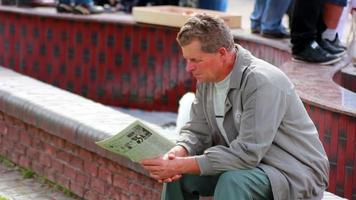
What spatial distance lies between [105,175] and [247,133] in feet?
5.08

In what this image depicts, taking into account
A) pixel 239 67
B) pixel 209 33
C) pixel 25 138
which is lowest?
pixel 25 138

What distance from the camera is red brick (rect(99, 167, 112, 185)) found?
16.6ft

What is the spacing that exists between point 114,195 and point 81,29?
3.06 meters

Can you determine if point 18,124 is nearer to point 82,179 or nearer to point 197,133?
point 82,179

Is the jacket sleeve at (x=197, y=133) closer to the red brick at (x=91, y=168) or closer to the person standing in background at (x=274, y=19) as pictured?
the red brick at (x=91, y=168)

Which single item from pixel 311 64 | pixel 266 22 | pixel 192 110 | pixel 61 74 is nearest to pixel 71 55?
pixel 61 74

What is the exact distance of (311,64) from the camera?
19.8ft

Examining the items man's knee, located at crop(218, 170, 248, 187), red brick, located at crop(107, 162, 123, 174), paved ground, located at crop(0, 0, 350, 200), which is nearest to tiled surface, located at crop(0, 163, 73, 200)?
paved ground, located at crop(0, 0, 350, 200)

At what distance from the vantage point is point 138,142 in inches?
150

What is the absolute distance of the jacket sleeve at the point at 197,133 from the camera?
406 centimetres

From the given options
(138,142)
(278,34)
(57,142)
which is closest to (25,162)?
(57,142)

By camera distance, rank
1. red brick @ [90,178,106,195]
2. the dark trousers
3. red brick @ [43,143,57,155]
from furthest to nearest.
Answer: the dark trousers < red brick @ [43,143,57,155] < red brick @ [90,178,106,195]

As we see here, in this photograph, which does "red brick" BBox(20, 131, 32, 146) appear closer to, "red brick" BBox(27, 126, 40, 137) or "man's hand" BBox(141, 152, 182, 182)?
"red brick" BBox(27, 126, 40, 137)

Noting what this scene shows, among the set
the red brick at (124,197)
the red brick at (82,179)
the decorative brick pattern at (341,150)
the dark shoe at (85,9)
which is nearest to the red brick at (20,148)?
the red brick at (82,179)
